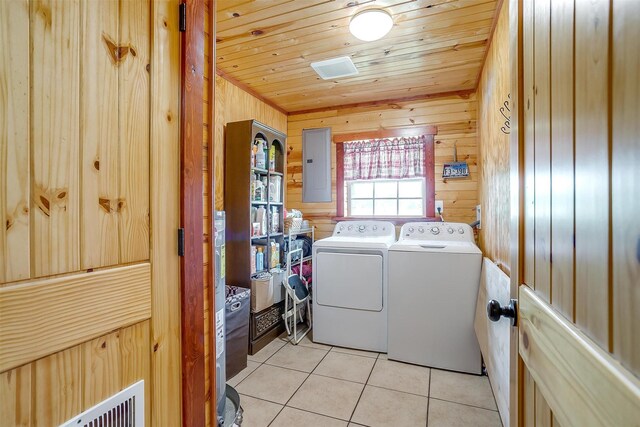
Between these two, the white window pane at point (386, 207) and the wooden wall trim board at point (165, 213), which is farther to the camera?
the white window pane at point (386, 207)

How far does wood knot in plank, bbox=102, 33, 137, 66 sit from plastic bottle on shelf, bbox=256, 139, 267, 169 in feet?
6.75

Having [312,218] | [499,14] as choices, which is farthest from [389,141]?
[499,14]

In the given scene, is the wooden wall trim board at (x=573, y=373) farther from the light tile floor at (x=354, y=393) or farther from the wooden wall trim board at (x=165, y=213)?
the light tile floor at (x=354, y=393)

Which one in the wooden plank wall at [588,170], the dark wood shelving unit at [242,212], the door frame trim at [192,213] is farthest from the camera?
the dark wood shelving unit at [242,212]

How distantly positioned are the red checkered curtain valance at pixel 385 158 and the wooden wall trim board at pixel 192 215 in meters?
2.59

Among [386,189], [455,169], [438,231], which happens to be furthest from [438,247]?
[386,189]

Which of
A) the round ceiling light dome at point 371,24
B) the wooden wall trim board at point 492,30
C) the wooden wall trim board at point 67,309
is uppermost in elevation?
the wooden wall trim board at point 492,30

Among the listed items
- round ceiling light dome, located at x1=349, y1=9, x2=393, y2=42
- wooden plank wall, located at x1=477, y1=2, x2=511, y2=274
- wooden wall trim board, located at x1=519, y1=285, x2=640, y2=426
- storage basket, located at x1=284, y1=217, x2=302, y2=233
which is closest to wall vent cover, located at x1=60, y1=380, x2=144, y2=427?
wooden wall trim board, located at x1=519, y1=285, x2=640, y2=426

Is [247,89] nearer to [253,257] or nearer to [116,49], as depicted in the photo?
[253,257]

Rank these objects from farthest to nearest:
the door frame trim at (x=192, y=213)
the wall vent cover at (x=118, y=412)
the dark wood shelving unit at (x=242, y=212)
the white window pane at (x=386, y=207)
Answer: the white window pane at (x=386, y=207) < the dark wood shelving unit at (x=242, y=212) < the door frame trim at (x=192, y=213) < the wall vent cover at (x=118, y=412)

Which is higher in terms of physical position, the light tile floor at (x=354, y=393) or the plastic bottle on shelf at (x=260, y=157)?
the plastic bottle on shelf at (x=260, y=157)

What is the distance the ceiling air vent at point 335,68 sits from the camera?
2.58 meters

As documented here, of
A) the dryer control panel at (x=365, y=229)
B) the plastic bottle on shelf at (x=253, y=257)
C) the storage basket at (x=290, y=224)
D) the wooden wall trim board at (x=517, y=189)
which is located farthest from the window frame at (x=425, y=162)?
the wooden wall trim board at (x=517, y=189)

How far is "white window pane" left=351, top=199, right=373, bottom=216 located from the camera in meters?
3.57
